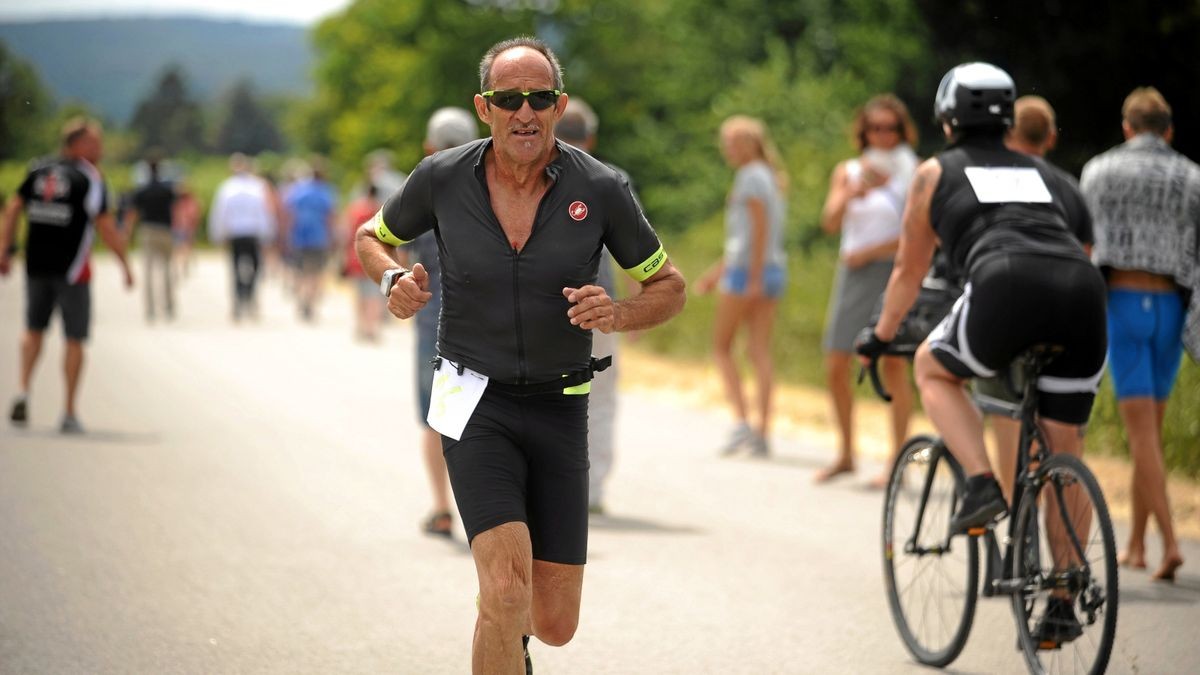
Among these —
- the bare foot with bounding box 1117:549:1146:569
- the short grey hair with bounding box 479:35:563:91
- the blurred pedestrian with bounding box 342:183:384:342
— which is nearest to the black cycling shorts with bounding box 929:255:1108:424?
the short grey hair with bounding box 479:35:563:91

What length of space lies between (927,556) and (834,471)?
4.34m

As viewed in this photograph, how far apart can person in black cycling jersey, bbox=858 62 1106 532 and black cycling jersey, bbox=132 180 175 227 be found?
18.7 meters

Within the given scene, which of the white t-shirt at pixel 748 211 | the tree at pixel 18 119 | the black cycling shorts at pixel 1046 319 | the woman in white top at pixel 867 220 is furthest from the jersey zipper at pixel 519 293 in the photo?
the tree at pixel 18 119

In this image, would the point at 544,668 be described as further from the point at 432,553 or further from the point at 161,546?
the point at 161,546

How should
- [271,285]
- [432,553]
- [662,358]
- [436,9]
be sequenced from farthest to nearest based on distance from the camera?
[436,9], [271,285], [662,358], [432,553]

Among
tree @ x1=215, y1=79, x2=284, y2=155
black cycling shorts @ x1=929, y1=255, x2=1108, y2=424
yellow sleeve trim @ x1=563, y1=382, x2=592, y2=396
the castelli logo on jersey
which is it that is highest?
the castelli logo on jersey

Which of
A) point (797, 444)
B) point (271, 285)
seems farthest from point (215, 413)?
point (271, 285)

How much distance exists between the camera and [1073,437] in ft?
20.2

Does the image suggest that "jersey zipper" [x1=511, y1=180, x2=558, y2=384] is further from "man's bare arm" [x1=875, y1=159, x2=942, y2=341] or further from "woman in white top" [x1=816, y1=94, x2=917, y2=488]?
"woman in white top" [x1=816, y1=94, x2=917, y2=488]

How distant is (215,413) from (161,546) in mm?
5579

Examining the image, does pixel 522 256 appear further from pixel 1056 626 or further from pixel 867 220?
pixel 867 220

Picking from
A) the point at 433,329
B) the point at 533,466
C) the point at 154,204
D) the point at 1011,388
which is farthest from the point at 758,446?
the point at 154,204

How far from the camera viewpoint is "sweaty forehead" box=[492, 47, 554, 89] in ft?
16.1

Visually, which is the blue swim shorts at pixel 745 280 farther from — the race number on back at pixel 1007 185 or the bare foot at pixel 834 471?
the race number on back at pixel 1007 185
